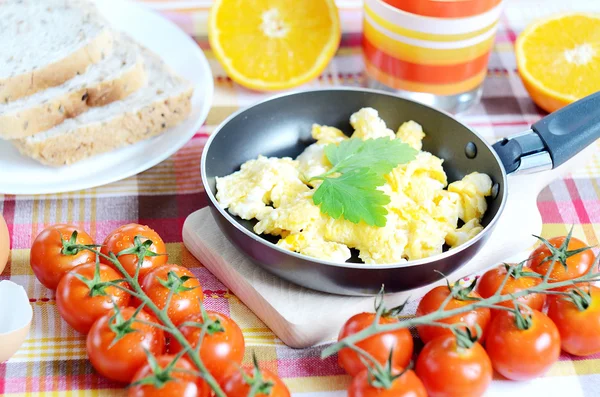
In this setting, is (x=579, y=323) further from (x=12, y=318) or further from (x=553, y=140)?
(x=12, y=318)

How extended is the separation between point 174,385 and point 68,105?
1.38 m

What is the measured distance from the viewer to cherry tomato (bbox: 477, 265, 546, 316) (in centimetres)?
207

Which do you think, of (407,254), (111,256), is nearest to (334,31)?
(407,254)

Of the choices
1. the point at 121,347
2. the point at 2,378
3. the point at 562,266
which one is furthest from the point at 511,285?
the point at 2,378

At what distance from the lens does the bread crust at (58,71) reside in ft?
8.86

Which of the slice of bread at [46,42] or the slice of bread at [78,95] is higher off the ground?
the slice of bread at [46,42]

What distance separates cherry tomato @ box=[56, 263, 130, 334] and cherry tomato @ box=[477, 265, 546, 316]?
101cm

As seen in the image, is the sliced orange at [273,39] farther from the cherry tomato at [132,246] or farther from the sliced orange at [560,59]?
the cherry tomato at [132,246]

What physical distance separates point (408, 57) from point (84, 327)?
161cm

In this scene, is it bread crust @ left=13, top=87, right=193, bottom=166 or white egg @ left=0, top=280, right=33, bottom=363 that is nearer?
white egg @ left=0, top=280, right=33, bottom=363

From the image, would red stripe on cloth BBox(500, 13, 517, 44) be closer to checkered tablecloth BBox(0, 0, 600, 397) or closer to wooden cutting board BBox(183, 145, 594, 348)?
checkered tablecloth BBox(0, 0, 600, 397)

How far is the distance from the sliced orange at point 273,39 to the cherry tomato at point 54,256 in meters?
1.21

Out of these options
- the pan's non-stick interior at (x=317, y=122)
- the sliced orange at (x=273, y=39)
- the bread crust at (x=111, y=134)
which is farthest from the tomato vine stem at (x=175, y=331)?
the sliced orange at (x=273, y=39)

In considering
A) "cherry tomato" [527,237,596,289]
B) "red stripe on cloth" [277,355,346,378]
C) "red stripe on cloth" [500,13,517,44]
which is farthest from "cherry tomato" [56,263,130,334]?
"red stripe on cloth" [500,13,517,44]
